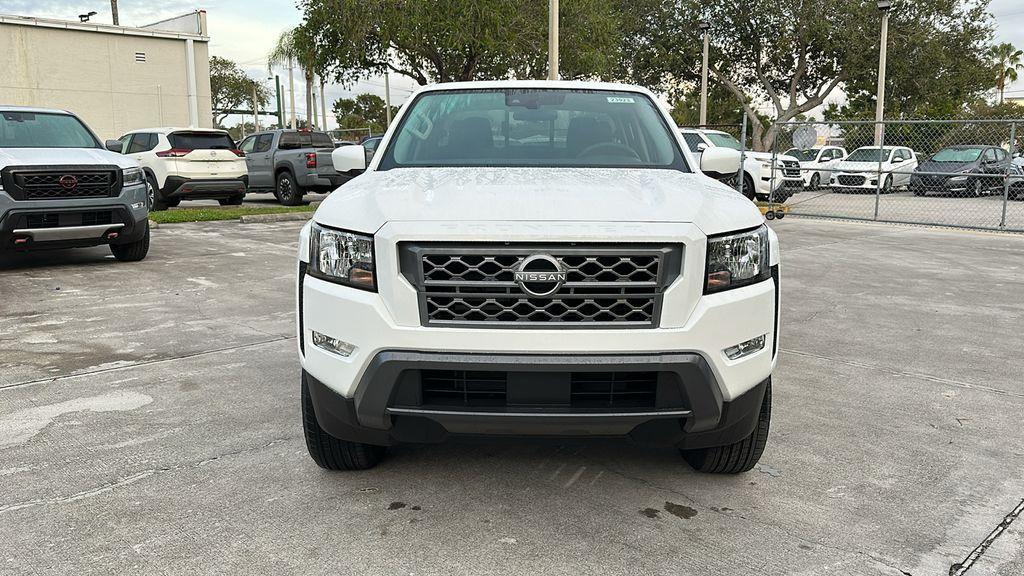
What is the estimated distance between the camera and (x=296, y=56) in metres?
29.8

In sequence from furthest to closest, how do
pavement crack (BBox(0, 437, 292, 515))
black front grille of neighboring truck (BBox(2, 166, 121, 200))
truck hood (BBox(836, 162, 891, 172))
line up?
1. truck hood (BBox(836, 162, 891, 172))
2. black front grille of neighboring truck (BBox(2, 166, 121, 200))
3. pavement crack (BBox(0, 437, 292, 515))

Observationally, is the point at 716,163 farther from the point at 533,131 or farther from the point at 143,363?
the point at 143,363

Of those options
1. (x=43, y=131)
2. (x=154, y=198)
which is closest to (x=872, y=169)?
(x=154, y=198)

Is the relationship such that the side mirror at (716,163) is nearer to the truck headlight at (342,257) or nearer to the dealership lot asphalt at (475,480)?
the dealership lot asphalt at (475,480)

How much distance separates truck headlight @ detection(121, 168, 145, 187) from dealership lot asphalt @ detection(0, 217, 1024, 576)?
2.96 meters

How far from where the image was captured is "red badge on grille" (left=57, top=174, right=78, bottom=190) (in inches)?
323

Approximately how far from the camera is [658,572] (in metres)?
2.76

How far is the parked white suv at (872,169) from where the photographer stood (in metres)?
20.4

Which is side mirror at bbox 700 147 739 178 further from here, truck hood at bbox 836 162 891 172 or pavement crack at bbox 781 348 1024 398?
truck hood at bbox 836 162 891 172

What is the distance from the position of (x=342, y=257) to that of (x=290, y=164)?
49.0ft

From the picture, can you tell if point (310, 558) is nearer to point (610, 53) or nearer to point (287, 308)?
point (287, 308)

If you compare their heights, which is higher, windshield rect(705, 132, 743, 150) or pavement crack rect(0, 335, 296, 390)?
windshield rect(705, 132, 743, 150)

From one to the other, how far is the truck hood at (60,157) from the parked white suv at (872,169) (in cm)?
1574

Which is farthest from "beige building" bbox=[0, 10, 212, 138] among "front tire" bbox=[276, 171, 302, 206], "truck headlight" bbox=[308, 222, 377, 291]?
"truck headlight" bbox=[308, 222, 377, 291]
